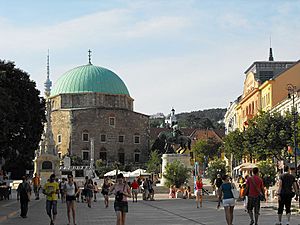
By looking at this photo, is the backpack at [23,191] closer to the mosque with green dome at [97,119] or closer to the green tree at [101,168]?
the green tree at [101,168]

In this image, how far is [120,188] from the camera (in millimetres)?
16422

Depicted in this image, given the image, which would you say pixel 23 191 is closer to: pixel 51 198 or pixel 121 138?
pixel 51 198

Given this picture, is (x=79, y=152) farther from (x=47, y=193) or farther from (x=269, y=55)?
(x=47, y=193)

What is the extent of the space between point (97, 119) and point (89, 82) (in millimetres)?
7636

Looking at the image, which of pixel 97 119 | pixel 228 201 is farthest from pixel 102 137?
pixel 228 201

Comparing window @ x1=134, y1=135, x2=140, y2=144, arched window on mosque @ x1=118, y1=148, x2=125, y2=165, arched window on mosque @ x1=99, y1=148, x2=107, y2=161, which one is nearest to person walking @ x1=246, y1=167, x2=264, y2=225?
arched window on mosque @ x1=99, y1=148, x2=107, y2=161

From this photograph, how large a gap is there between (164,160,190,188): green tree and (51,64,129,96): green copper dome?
77385 millimetres

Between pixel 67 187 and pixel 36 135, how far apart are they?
26.6 metres

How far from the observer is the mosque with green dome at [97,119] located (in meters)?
121

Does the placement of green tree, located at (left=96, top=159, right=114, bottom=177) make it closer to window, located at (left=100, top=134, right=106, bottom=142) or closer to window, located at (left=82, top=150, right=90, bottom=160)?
window, located at (left=82, top=150, right=90, bottom=160)

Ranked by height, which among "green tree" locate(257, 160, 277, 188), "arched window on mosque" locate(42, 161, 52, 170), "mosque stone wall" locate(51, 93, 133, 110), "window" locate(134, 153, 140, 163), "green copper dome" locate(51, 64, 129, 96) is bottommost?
"green tree" locate(257, 160, 277, 188)

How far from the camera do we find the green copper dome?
125 m

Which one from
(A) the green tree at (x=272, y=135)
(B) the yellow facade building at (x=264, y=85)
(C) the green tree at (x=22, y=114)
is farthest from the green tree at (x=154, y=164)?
(C) the green tree at (x=22, y=114)

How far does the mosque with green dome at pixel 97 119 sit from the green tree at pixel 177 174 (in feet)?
229
